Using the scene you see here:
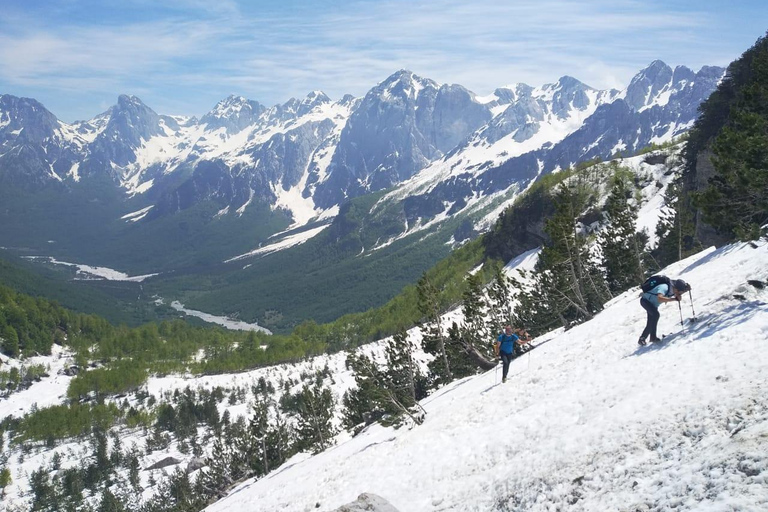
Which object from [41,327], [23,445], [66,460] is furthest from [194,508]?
[41,327]

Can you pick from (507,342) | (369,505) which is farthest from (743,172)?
(369,505)

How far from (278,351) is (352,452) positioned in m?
165

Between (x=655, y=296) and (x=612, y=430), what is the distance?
8.16 metres

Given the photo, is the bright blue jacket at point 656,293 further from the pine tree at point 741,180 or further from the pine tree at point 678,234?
the pine tree at point 678,234

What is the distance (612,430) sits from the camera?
18.1 metres

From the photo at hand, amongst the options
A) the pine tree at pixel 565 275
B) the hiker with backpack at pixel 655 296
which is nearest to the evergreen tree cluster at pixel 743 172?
the hiker with backpack at pixel 655 296

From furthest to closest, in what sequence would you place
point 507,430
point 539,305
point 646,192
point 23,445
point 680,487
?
1. point 23,445
2. point 646,192
3. point 539,305
4. point 507,430
5. point 680,487

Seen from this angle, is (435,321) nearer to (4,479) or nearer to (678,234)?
(678,234)

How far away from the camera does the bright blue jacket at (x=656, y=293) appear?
23.4 meters

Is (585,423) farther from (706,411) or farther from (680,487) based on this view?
(680,487)

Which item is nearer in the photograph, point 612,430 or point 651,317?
point 612,430

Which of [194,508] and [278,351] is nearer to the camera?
[194,508]

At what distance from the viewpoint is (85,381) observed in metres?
163

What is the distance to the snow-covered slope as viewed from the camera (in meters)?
14.5
